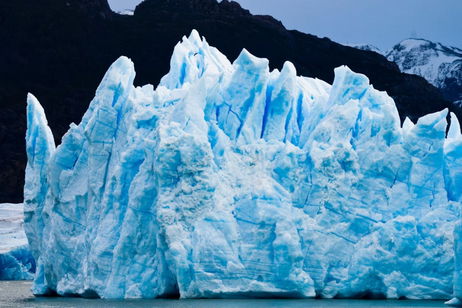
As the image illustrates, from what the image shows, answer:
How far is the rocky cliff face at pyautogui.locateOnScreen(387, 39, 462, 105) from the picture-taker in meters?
79.6

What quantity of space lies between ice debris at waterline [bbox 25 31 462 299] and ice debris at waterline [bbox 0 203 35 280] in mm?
10987

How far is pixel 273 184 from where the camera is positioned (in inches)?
779

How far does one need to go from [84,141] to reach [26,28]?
33798mm

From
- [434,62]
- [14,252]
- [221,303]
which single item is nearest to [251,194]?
[221,303]

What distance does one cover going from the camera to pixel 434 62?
8894cm

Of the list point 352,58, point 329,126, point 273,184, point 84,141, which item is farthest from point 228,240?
A: point 352,58

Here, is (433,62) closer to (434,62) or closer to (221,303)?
(434,62)

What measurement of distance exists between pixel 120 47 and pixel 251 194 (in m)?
37.6

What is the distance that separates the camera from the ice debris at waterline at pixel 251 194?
19000mm

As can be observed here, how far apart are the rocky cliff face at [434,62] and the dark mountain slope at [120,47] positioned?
20020mm

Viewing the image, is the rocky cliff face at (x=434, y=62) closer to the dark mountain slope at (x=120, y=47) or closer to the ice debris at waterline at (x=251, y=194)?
the dark mountain slope at (x=120, y=47)

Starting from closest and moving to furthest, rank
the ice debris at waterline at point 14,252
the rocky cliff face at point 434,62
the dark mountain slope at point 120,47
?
the ice debris at waterline at point 14,252 < the dark mountain slope at point 120,47 < the rocky cliff face at point 434,62

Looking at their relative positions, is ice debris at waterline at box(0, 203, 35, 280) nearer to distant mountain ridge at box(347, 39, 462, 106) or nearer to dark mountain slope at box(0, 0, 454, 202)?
dark mountain slope at box(0, 0, 454, 202)

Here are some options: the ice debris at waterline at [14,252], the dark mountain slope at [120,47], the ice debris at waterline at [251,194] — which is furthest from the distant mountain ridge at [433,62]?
the ice debris at waterline at [251,194]
